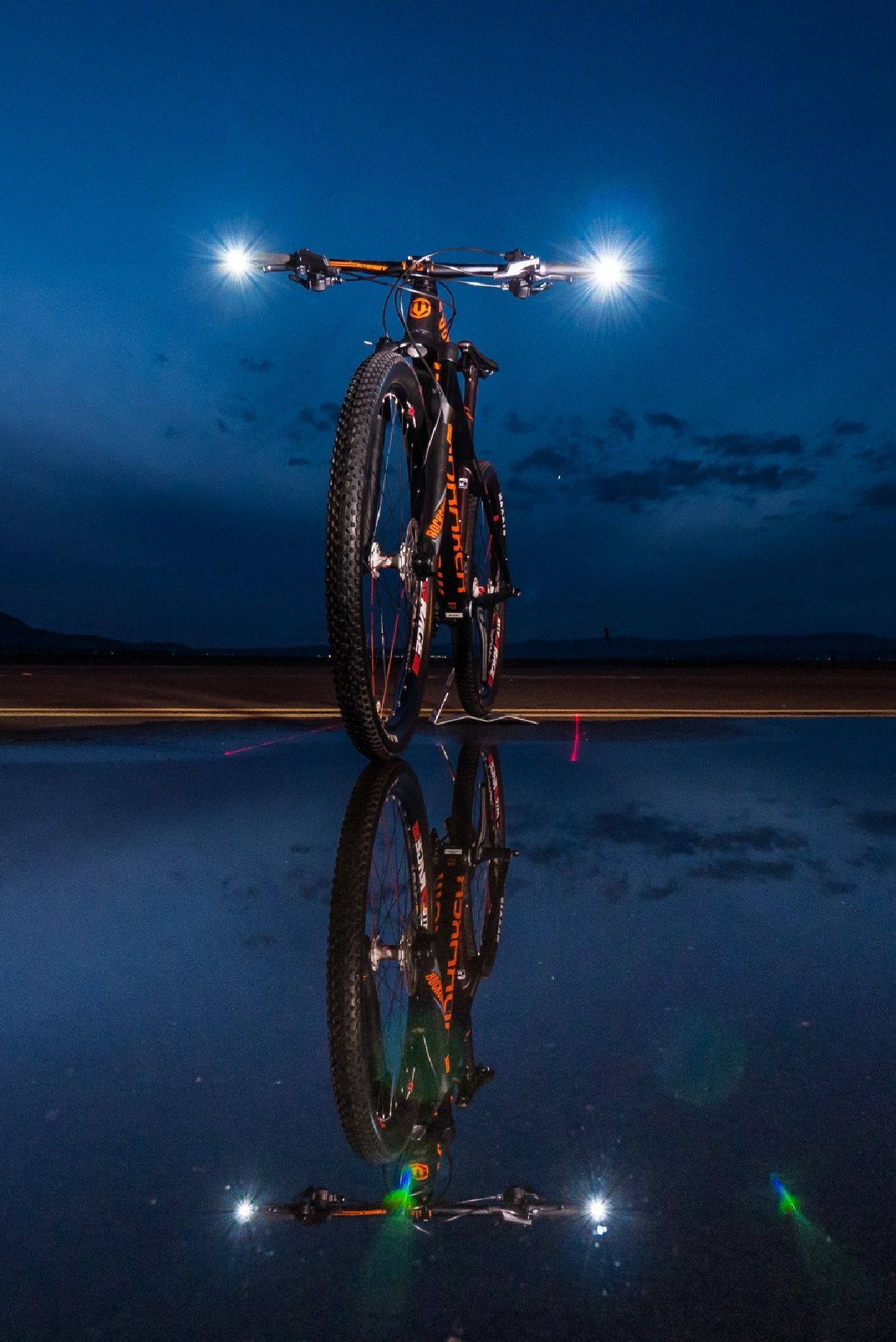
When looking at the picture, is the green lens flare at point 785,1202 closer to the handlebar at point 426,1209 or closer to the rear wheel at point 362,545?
the handlebar at point 426,1209

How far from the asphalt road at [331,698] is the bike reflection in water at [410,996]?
4.11 meters

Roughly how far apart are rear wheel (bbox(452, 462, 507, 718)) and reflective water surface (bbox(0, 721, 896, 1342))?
9.04 ft

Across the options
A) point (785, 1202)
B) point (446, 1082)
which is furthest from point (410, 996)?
point (785, 1202)

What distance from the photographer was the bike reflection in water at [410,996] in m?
1.15

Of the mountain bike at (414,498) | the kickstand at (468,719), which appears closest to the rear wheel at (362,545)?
the mountain bike at (414,498)

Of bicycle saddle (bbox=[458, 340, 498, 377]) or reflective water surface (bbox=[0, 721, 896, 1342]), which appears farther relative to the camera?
bicycle saddle (bbox=[458, 340, 498, 377])

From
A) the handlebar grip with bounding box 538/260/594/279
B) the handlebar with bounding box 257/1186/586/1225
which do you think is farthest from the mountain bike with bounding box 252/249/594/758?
the handlebar with bounding box 257/1186/586/1225

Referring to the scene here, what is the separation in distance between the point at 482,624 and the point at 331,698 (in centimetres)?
281

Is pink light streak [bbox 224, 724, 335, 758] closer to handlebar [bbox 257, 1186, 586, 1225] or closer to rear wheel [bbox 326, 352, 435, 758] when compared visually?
rear wheel [bbox 326, 352, 435, 758]

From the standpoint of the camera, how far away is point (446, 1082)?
56.9 inches

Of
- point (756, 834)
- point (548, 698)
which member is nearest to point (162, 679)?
point (548, 698)

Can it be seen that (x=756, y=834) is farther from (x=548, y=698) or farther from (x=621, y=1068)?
(x=548, y=698)

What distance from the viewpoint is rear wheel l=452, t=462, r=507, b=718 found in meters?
5.71

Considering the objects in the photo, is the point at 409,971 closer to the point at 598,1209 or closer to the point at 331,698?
the point at 598,1209
